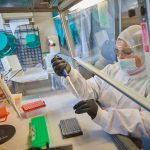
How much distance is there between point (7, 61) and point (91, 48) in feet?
3.16

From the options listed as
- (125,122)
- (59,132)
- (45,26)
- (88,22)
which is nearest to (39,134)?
(59,132)

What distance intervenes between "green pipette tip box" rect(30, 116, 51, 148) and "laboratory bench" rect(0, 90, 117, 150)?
0.05m

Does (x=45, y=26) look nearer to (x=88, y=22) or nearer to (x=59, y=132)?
(x=88, y=22)

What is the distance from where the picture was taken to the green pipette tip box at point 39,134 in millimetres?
890

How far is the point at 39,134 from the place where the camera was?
3.17 feet

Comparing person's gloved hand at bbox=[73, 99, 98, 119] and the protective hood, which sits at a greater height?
the protective hood

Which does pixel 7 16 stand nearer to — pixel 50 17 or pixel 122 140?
pixel 50 17

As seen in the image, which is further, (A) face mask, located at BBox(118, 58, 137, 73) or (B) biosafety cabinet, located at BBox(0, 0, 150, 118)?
(B) biosafety cabinet, located at BBox(0, 0, 150, 118)

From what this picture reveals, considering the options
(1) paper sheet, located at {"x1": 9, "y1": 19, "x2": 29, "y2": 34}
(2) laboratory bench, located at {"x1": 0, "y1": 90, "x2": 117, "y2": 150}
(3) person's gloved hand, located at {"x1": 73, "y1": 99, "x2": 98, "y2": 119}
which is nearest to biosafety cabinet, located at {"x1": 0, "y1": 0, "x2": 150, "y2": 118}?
(3) person's gloved hand, located at {"x1": 73, "y1": 99, "x2": 98, "y2": 119}

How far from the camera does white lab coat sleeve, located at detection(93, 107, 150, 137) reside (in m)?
0.99

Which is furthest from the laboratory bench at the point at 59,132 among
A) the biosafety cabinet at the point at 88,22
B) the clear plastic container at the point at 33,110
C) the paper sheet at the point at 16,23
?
the paper sheet at the point at 16,23

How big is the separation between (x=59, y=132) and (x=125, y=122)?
33 centimetres

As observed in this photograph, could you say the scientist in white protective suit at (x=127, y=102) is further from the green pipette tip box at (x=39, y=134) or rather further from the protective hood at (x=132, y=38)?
the green pipette tip box at (x=39, y=134)

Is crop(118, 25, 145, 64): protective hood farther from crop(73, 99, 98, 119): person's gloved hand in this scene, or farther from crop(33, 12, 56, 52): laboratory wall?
crop(33, 12, 56, 52): laboratory wall
